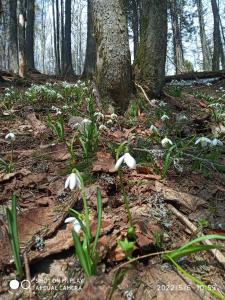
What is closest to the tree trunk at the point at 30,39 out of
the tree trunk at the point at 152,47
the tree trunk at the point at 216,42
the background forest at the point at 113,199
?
the tree trunk at the point at 216,42

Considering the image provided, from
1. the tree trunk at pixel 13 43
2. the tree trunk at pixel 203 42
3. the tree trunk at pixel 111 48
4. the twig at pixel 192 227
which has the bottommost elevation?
the twig at pixel 192 227

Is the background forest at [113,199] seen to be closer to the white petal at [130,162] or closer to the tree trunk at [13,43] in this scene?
the white petal at [130,162]

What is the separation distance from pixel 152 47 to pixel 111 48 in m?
1.04

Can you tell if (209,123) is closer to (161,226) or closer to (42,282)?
(161,226)

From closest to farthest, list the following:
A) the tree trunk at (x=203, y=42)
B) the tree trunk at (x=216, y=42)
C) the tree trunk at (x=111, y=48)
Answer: the tree trunk at (x=111, y=48) → the tree trunk at (x=216, y=42) → the tree trunk at (x=203, y=42)

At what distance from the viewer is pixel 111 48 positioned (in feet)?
14.4

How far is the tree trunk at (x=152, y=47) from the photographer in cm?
517

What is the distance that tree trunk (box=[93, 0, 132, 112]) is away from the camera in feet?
14.3

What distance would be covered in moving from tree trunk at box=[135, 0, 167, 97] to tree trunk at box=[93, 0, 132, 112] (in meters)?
0.66

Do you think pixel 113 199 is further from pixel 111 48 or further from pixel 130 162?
pixel 111 48

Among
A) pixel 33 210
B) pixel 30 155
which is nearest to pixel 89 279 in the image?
pixel 33 210

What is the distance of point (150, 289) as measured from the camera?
1598 millimetres

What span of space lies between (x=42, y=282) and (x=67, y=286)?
123mm

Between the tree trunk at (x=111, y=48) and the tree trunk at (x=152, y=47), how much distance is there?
2.17 feet
